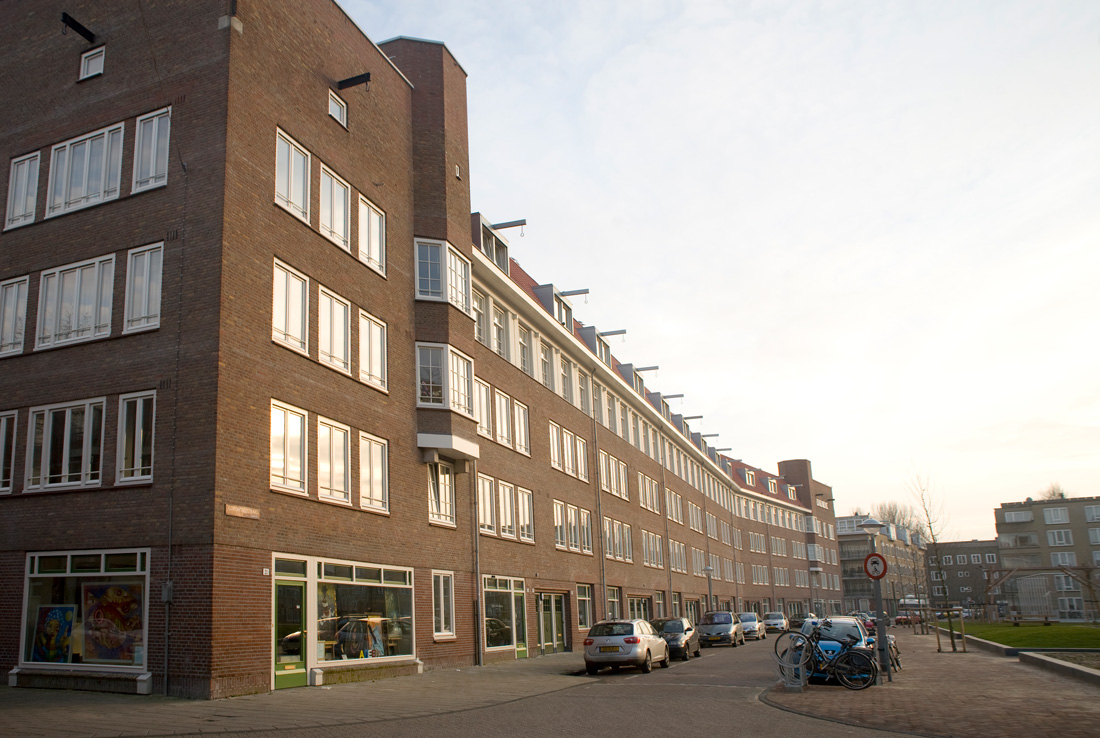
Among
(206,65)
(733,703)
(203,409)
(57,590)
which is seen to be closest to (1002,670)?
(733,703)

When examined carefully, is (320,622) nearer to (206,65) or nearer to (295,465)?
(295,465)

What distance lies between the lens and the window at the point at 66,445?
1722 centimetres

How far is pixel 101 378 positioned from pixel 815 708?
1414cm

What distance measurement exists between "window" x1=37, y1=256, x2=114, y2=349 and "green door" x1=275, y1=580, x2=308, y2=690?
6.18 meters

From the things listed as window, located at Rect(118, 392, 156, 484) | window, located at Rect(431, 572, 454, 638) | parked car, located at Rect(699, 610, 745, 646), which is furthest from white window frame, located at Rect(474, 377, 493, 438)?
parked car, located at Rect(699, 610, 745, 646)

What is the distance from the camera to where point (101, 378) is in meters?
17.4

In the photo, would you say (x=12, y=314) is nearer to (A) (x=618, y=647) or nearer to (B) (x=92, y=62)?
(B) (x=92, y=62)

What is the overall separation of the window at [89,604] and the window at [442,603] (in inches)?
329

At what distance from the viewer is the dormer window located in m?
19.5

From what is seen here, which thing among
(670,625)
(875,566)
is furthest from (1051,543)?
(875,566)

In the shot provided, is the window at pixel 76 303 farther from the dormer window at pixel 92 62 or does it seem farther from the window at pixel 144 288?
the dormer window at pixel 92 62

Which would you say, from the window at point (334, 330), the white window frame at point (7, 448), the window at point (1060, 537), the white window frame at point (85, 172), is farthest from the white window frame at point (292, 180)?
the window at point (1060, 537)

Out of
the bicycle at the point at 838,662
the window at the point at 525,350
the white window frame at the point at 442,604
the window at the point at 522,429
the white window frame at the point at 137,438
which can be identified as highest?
the window at the point at 525,350

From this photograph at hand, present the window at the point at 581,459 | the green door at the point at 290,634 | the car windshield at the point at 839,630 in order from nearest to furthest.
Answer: the green door at the point at 290,634 → the car windshield at the point at 839,630 → the window at the point at 581,459
